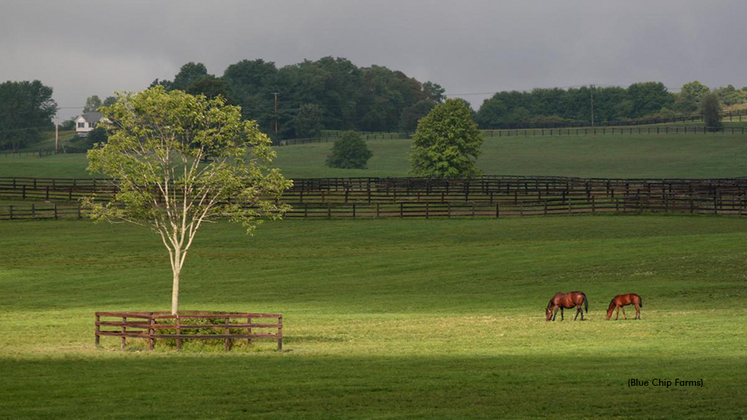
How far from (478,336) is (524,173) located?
348ft

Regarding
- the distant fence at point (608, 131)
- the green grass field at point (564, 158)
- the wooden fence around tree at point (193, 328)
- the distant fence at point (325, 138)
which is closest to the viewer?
the wooden fence around tree at point (193, 328)

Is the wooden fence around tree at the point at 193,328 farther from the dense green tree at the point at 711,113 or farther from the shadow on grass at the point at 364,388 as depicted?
the dense green tree at the point at 711,113

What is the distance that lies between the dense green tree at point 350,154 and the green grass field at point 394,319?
75306 millimetres

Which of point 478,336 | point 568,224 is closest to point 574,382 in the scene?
point 478,336

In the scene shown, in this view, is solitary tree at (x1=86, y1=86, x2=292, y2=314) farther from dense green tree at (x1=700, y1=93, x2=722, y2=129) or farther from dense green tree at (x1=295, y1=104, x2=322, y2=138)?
dense green tree at (x1=295, y1=104, x2=322, y2=138)

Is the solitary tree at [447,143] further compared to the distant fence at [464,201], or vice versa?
the solitary tree at [447,143]

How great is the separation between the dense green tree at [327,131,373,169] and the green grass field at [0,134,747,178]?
2.33 m

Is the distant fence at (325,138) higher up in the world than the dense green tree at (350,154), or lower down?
higher up

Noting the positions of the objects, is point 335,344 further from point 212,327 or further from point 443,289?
point 443,289

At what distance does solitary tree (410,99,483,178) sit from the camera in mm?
104625

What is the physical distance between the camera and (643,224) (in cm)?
6078

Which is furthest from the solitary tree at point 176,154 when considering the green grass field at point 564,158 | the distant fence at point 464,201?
the green grass field at point 564,158

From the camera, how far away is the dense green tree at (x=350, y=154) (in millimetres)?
139750

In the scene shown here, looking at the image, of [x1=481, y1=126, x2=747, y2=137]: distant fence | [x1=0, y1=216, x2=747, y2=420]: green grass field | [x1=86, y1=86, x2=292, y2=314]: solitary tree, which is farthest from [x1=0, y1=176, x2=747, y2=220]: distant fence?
[x1=481, y1=126, x2=747, y2=137]: distant fence
